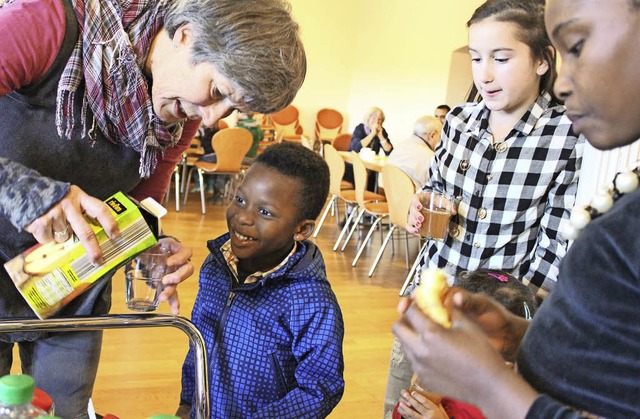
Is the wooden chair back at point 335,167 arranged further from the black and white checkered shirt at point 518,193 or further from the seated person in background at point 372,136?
the black and white checkered shirt at point 518,193

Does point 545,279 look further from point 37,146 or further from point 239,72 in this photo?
point 37,146

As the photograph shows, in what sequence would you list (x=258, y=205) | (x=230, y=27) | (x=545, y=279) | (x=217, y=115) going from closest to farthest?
(x=230, y=27) → (x=217, y=115) → (x=258, y=205) → (x=545, y=279)

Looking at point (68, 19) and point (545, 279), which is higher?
point (68, 19)

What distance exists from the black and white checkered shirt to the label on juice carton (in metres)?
1.16

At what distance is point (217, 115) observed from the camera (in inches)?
55.9

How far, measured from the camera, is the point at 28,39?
1262mm

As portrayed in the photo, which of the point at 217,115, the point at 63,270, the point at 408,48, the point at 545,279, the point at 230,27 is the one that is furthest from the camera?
the point at 408,48

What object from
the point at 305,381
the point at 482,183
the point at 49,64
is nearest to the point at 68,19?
the point at 49,64

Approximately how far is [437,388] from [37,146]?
97cm

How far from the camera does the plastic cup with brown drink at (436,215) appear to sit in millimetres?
2025

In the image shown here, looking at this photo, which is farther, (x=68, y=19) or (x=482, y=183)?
(x=482, y=183)

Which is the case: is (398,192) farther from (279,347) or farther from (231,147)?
(279,347)

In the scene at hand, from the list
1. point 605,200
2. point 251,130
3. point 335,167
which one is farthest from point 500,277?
point 251,130

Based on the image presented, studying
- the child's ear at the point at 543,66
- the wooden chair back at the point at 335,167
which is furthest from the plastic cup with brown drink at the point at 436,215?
the wooden chair back at the point at 335,167
